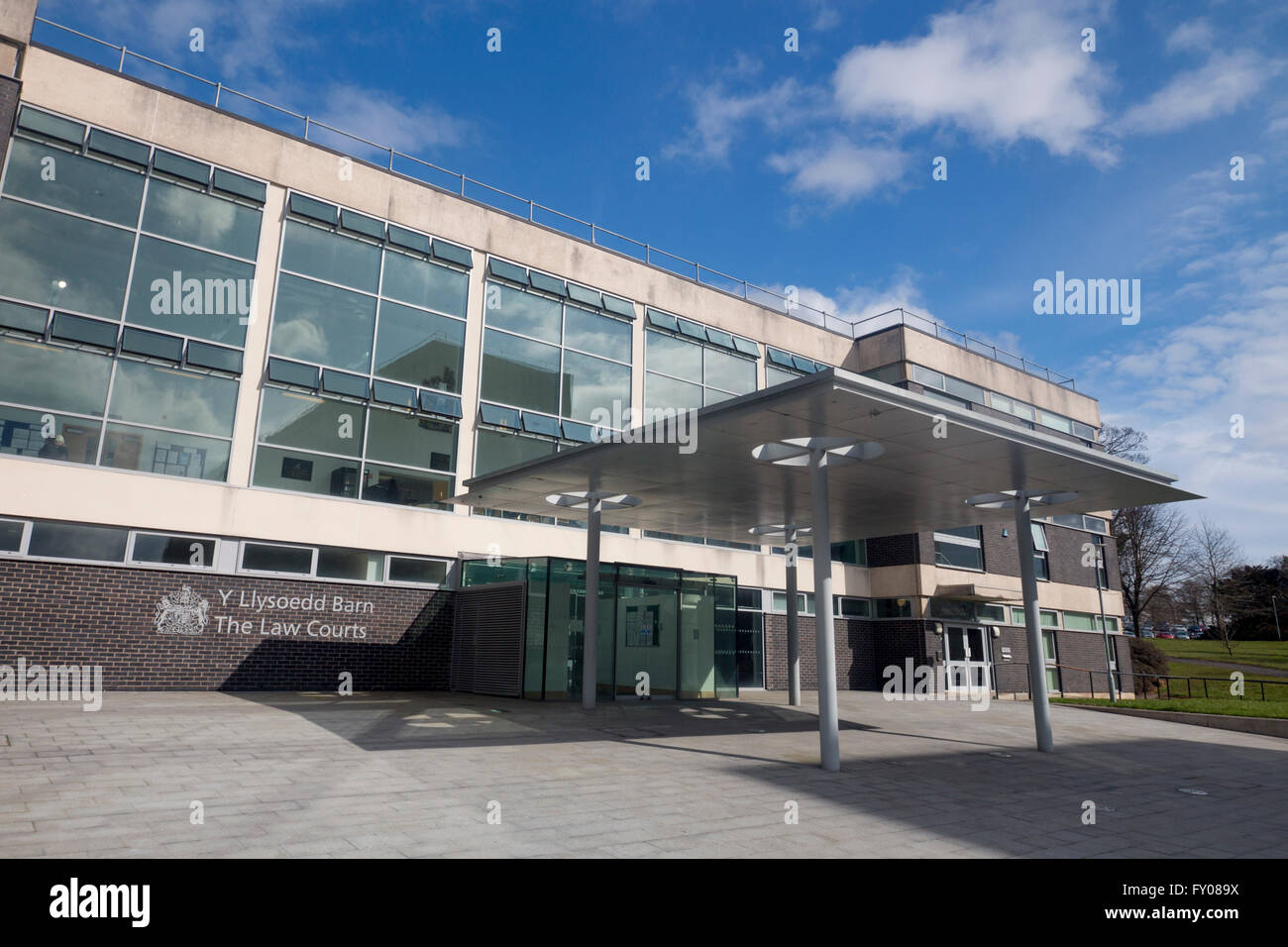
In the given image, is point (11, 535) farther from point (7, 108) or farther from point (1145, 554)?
point (1145, 554)

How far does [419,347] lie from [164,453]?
589 cm

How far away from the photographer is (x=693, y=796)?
7219 mm

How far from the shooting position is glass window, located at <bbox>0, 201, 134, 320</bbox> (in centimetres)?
1436

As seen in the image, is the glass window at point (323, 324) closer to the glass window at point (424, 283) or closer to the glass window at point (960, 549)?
the glass window at point (424, 283)

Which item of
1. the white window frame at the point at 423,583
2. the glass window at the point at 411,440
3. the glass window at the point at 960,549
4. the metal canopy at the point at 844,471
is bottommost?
the white window frame at the point at 423,583

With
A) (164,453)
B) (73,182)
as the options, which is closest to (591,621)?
(164,453)

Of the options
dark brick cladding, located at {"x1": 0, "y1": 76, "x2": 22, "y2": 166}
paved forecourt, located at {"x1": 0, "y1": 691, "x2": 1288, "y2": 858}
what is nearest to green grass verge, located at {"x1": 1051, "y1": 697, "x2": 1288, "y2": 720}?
paved forecourt, located at {"x1": 0, "y1": 691, "x2": 1288, "y2": 858}

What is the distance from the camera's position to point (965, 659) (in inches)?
1027

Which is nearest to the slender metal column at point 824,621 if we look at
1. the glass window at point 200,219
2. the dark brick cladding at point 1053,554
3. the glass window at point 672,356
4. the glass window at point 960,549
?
the glass window at point 200,219

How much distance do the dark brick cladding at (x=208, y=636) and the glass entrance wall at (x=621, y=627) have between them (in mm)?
1796

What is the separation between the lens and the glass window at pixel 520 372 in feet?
65.3

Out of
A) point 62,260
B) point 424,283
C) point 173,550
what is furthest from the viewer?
point 424,283

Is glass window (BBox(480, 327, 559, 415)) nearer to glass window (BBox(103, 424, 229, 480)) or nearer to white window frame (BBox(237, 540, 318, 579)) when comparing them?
white window frame (BBox(237, 540, 318, 579))

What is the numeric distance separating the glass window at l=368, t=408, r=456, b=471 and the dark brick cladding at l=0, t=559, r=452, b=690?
2940mm
